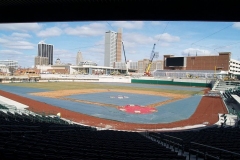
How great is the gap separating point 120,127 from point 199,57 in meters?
109

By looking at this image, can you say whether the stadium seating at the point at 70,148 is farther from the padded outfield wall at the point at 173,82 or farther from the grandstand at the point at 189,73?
the grandstand at the point at 189,73

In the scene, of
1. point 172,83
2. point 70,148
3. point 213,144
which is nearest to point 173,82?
point 172,83

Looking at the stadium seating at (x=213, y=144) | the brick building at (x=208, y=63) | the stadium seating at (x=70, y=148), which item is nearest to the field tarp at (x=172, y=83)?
the brick building at (x=208, y=63)

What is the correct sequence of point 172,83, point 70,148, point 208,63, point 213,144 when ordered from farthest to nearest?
point 208,63 < point 172,83 < point 213,144 < point 70,148

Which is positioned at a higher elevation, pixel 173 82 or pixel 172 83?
pixel 173 82

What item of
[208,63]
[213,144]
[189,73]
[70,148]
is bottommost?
[213,144]

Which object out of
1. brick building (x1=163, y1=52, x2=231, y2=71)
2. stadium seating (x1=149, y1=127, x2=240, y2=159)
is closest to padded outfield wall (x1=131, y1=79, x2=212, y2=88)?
brick building (x1=163, y1=52, x2=231, y2=71)

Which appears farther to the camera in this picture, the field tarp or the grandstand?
the grandstand

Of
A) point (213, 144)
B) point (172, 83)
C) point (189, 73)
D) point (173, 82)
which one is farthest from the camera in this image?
point (189, 73)

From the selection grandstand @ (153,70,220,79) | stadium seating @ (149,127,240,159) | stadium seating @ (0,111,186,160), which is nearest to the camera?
stadium seating @ (0,111,186,160)

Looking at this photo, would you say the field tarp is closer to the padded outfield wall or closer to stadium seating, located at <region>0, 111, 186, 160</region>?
the padded outfield wall

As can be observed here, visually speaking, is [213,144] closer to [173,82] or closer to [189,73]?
[173,82]
